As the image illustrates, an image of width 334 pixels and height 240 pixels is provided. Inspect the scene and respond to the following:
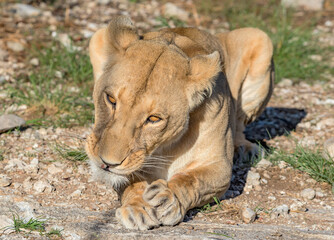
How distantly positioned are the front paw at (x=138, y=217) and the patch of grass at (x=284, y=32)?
4.38 m

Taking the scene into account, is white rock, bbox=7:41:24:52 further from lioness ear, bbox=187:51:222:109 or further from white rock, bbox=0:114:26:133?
A: lioness ear, bbox=187:51:222:109

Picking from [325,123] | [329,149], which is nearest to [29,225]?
[329,149]

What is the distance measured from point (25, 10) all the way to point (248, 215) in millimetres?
5618

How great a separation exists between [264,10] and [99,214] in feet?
21.5

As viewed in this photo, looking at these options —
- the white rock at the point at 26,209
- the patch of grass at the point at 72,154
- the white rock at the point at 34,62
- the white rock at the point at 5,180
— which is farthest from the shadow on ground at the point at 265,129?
the white rock at the point at 34,62

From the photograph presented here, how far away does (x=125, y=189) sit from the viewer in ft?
12.9

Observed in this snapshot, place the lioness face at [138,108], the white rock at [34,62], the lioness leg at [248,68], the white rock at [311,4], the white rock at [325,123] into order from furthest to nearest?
the white rock at [311,4] → the white rock at [34,62] → the white rock at [325,123] → the lioness leg at [248,68] → the lioness face at [138,108]

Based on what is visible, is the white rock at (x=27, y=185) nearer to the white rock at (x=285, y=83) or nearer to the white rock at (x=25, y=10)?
the white rock at (x=285, y=83)

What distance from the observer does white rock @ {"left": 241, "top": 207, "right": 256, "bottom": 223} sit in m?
3.86

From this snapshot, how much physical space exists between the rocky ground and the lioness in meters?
0.16

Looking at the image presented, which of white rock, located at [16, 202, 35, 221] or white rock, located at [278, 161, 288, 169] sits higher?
white rock, located at [16, 202, 35, 221]

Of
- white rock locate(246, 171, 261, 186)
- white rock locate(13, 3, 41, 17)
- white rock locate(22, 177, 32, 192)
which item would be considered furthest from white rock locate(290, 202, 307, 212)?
white rock locate(13, 3, 41, 17)

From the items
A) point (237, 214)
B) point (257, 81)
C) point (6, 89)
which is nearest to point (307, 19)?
point (257, 81)

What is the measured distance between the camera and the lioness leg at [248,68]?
542 centimetres
